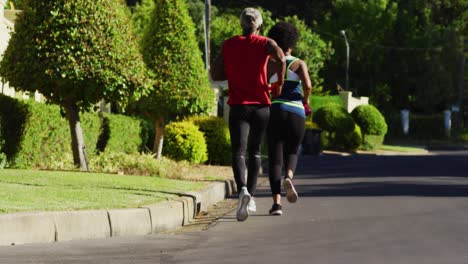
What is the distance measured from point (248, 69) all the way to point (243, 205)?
4.92 feet

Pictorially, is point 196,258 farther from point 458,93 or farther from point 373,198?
point 458,93

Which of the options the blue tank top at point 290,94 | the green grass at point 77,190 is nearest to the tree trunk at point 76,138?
the green grass at point 77,190

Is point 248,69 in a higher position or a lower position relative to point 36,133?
higher

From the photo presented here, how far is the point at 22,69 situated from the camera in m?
19.4

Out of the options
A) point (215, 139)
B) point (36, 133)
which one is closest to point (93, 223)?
point (36, 133)

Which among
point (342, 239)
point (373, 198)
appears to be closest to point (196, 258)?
point (342, 239)

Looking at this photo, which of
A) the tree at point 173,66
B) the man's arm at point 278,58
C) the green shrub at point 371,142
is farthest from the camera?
the green shrub at point 371,142

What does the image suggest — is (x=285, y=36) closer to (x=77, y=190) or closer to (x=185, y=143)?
(x=77, y=190)

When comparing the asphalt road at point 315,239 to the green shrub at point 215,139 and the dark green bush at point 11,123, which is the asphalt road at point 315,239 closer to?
the dark green bush at point 11,123

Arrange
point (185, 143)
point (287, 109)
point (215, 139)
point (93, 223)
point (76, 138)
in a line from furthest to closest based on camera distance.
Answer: point (215, 139) → point (185, 143) → point (76, 138) → point (287, 109) → point (93, 223)

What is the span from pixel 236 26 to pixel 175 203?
5884 centimetres

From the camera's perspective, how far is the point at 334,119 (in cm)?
4884

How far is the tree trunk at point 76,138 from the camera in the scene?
65.7 ft

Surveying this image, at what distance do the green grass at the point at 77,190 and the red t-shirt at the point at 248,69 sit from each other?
158 cm
